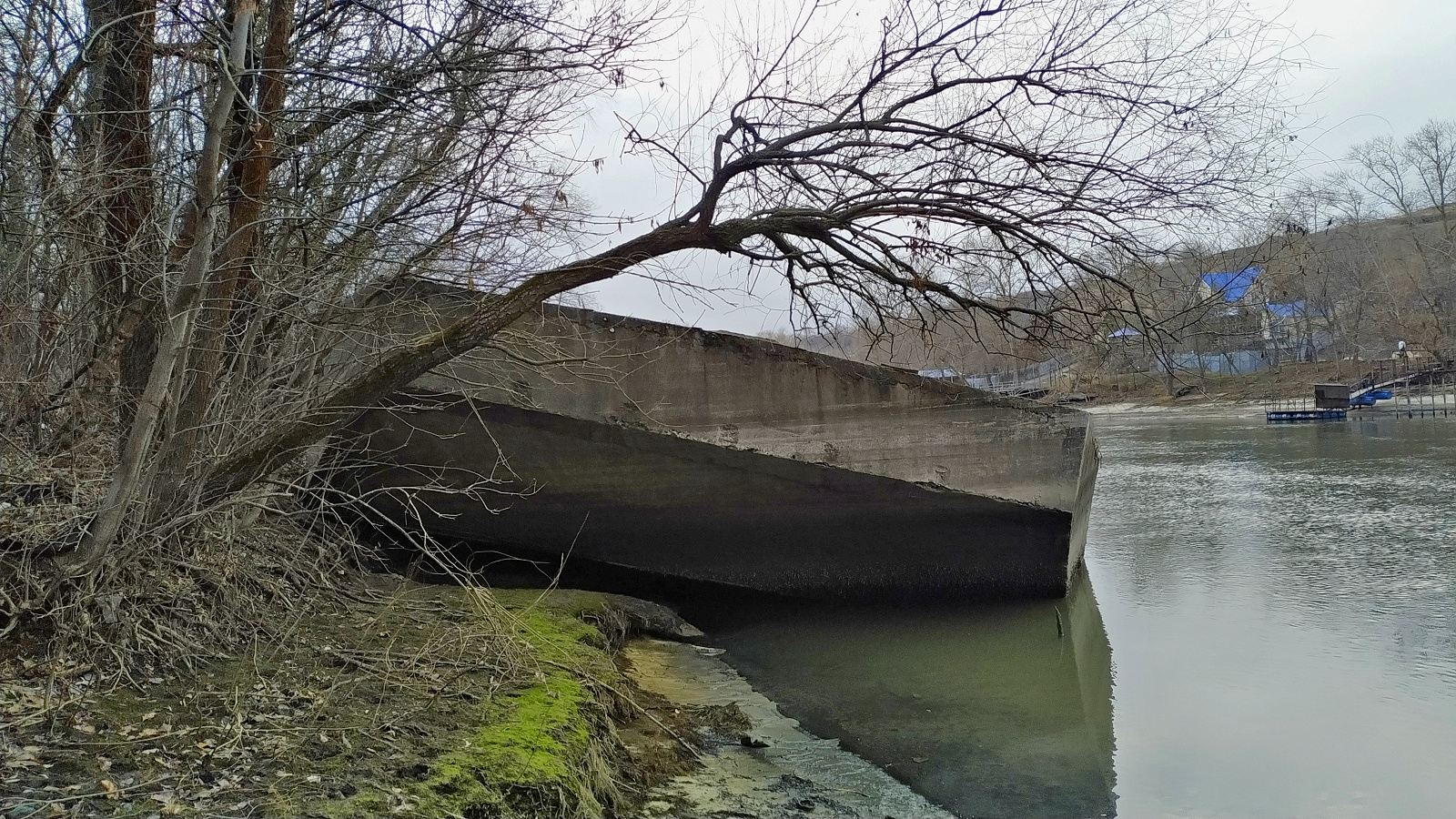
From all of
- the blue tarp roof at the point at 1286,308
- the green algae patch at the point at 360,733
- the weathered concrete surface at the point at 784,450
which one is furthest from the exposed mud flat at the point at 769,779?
the blue tarp roof at the point at 1286,308

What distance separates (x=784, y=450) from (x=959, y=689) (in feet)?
9.69

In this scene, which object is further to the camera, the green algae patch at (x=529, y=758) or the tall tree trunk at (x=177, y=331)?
the tall tree trunk at (x=177, y=331)

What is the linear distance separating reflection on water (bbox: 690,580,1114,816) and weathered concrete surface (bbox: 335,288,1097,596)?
80cm

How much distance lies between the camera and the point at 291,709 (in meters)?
4.16

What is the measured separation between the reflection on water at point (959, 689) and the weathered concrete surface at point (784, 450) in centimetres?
80

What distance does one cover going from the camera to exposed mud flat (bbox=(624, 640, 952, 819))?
483 cm

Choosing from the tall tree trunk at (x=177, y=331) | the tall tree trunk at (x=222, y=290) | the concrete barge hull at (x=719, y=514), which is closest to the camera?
the tall tree trunk at (x=177, y=331)

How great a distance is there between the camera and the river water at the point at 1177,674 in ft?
18.5

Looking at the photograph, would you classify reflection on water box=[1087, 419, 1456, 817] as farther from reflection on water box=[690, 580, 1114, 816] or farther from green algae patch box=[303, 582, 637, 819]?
green algae patch box=[303, 582, 637, 819]

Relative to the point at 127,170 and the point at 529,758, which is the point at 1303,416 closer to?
the point at 529,758

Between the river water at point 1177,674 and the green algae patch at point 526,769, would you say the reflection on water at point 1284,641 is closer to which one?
the river water at point 1177,674

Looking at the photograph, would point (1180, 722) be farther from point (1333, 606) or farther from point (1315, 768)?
point (1333, 606)

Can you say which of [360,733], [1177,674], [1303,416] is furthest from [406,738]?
[1303,416]

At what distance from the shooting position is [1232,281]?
5.61 meters
